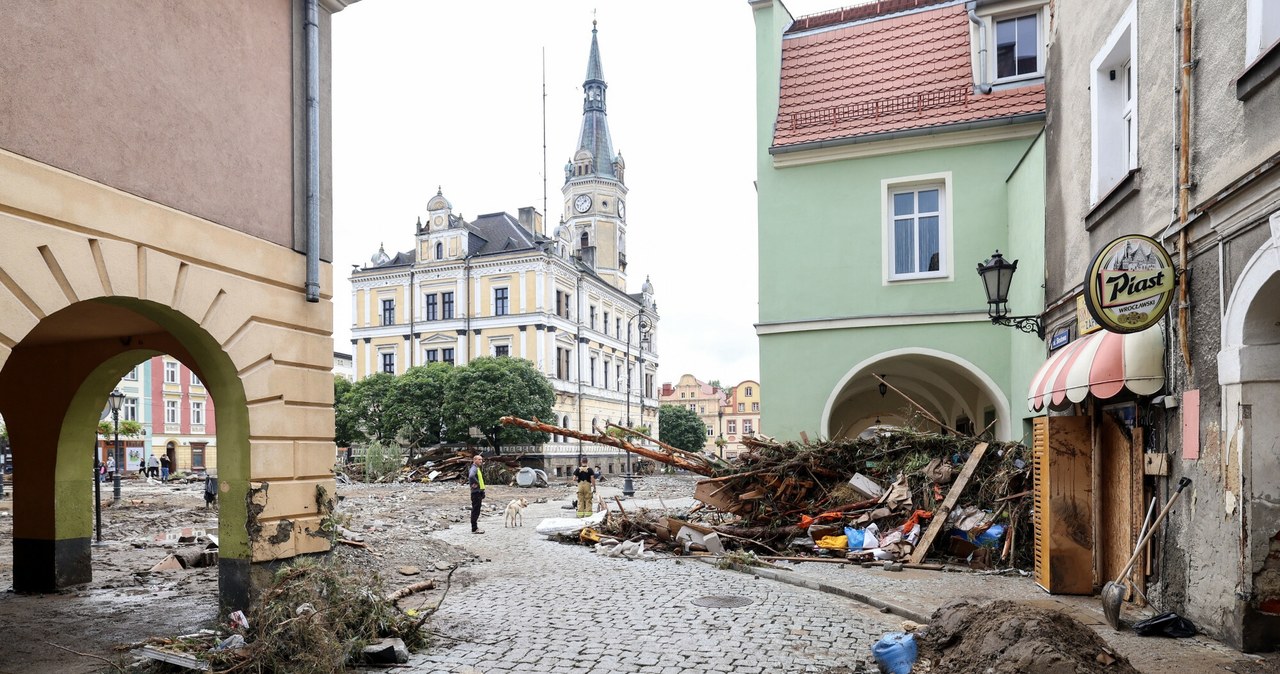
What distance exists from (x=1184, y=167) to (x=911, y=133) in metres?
8.20

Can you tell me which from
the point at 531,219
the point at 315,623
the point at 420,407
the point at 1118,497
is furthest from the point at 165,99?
the point at 531,219

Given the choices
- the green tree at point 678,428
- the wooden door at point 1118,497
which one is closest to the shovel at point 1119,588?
the wooden door at point 1118,497

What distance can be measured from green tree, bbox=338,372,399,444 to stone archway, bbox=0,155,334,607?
144 feet

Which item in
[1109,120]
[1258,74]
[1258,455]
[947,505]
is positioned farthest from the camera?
[947,505]

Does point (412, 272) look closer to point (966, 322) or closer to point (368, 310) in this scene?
point (368, 310)

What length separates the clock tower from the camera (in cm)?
9212

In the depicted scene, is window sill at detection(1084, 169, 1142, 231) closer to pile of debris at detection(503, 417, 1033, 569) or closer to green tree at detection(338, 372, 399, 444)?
pile of debris at detection(503, 417, 1033, 569)

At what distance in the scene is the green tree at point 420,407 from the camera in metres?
53.2

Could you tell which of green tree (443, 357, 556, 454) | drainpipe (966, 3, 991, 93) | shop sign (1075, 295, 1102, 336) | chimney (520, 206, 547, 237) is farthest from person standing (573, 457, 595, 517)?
chimney (520, 206, 547, 237)

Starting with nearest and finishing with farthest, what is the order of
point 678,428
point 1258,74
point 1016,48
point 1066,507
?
1. point 1258,74
2. point 1066,507
3. point 1016,48
4. point 678,428

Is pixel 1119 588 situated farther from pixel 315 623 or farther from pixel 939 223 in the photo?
pixel 939 223

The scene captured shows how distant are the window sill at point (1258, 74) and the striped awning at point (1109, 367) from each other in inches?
95.4

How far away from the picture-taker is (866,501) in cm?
1439


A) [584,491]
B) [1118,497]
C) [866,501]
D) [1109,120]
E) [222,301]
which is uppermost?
[1109,120]
